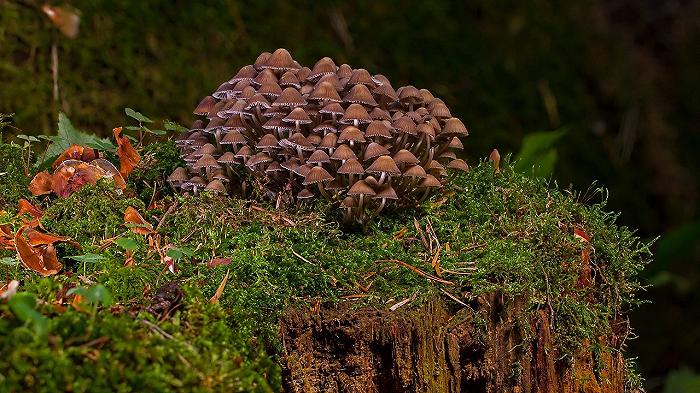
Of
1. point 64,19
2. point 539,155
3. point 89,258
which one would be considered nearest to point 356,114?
point 89,258

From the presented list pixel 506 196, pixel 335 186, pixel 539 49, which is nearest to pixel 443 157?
pixel 506 196

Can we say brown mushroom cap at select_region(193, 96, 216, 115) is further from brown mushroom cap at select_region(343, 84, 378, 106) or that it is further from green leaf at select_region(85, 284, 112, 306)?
green leaf at select_region(85, 284, 112, 306)

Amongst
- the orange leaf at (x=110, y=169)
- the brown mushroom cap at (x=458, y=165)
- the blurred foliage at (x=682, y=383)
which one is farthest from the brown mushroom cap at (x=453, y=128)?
the blurred foliage at (x=682, y=383)

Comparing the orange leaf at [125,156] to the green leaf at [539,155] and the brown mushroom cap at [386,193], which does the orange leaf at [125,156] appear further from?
the green leaf at [539,155]

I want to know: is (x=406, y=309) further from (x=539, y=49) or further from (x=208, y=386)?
(x=539, y=49)

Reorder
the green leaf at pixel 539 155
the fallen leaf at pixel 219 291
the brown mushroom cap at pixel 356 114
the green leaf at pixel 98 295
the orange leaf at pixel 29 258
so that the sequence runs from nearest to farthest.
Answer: the green leaf at pixel 98 295 → the fallen leaf at pixel 219 291 → the orange leaf at pixel 29 258 → the brown mushroom cap at pixel 356 114 → the green leaf at pixel 539 155

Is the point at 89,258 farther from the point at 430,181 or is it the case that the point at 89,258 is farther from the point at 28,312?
the point at 430,181

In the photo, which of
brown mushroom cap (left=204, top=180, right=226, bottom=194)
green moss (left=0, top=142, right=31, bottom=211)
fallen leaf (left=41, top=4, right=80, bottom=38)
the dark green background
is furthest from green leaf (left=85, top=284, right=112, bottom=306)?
fallen leaf (left=41, top=4, right=80, bottom=38)
